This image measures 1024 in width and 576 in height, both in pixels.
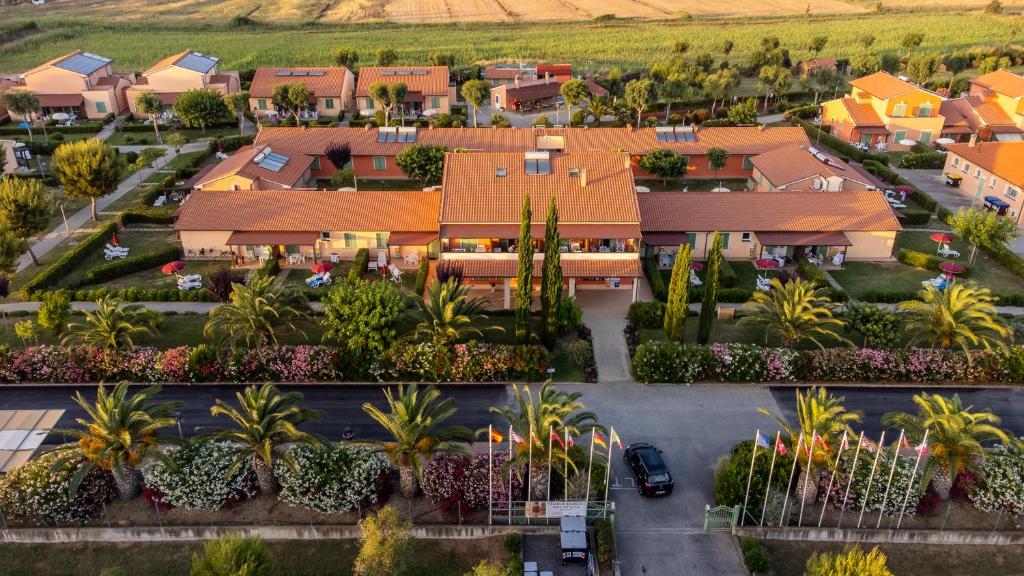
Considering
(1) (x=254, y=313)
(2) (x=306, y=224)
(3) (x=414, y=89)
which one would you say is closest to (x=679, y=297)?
(1) (x=254, y=313)

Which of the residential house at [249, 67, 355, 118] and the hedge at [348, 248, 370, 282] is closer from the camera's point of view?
the hedge at [348, 248, 370, 282]

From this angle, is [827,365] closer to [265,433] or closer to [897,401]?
[897,401]

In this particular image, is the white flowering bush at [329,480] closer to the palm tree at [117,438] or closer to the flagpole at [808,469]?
the palm tree at [117,438]

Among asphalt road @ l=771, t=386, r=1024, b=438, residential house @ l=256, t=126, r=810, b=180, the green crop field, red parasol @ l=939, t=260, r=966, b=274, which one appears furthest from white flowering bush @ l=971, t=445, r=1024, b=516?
the green crop field

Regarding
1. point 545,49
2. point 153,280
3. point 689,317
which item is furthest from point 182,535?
point 545,49

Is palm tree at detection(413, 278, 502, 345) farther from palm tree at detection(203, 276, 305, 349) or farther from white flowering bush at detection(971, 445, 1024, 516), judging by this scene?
white flowering bush at detection(971, 445, 1024, 516)

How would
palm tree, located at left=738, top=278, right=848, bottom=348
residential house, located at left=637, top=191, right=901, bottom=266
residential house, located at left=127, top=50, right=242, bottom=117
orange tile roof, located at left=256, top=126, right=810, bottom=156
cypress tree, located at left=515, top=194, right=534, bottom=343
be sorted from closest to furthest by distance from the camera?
cypress tree, located at left=515, top=194, right=534, bottom=343 → palm tree, located at left=738, top=278, right=848, bottom=348 → residential house, located at left=637, top=191, right=901, bottom=266 → orange tile roof, located at left=256, top=126, right=810, bottom=156 → residential house, located at left=127, top=50, right=242, bottom=117

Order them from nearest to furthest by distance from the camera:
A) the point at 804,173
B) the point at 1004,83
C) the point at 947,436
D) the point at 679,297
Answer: the point at 947,436 → the point at 679,297 → the point at 804,173 → the point at 1004,83

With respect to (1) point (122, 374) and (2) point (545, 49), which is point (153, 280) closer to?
(1) point (122, 374)
